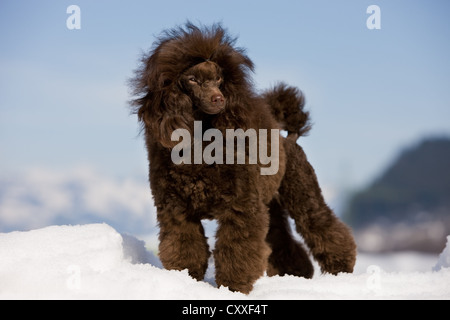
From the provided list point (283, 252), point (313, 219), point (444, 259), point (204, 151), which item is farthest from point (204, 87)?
point (444, 259)

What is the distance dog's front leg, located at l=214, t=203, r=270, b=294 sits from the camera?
3.46 metres

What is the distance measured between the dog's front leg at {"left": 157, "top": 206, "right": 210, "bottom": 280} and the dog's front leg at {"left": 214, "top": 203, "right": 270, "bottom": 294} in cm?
20

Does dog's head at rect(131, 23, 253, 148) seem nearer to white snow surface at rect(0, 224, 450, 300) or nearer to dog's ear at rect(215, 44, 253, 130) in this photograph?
dog's ear at rect(215, 44, 253, 130)

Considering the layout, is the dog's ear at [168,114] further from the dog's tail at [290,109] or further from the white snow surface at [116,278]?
the dog's tail at [290,109]

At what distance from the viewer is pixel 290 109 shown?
474 cm

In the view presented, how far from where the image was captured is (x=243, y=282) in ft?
11.4

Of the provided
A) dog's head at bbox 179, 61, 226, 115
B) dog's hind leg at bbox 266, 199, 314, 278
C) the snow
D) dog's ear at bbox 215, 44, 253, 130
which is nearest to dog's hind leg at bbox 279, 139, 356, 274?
dog's hind leg at bbox 266, 199, 314, 278

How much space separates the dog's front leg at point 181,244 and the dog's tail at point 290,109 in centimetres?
152

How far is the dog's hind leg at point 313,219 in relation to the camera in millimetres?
4461

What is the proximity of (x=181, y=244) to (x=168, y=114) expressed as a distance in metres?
0.97

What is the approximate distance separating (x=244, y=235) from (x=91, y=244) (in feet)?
4.02

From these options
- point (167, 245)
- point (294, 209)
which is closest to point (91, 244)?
point (167, 245)

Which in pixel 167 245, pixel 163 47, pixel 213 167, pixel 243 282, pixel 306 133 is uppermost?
pixel 163 47
